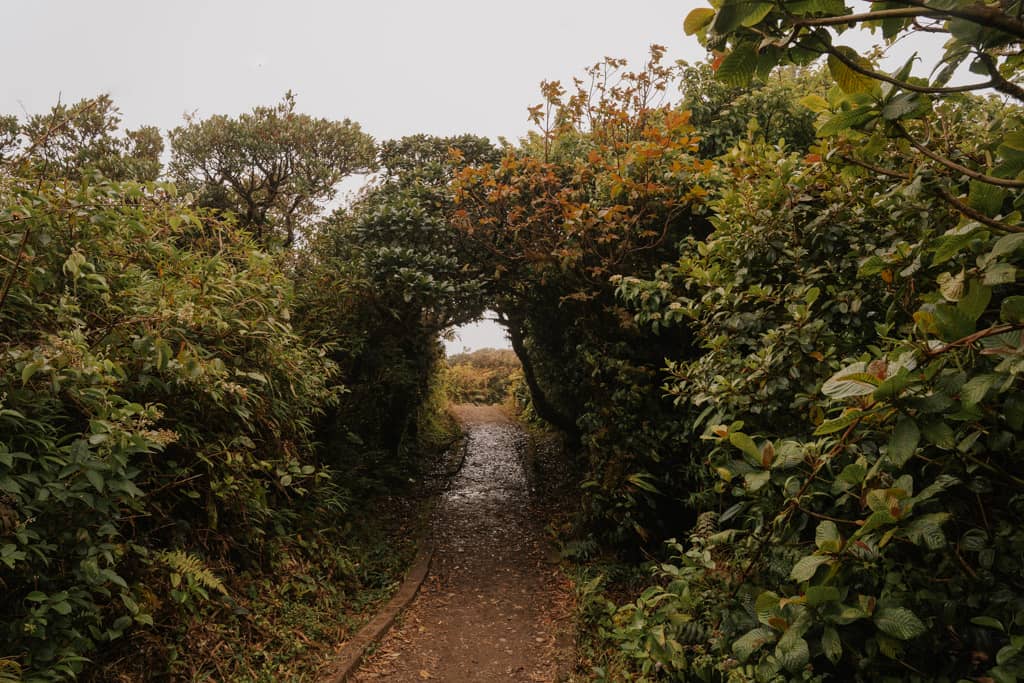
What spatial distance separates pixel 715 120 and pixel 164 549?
294 inches

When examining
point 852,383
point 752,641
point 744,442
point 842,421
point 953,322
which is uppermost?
point 953,322

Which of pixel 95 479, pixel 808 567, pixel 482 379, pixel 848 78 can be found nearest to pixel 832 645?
pixel 808 567

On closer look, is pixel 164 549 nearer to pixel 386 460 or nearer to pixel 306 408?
pixel 306 408

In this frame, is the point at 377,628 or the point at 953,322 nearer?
the point at 953,322

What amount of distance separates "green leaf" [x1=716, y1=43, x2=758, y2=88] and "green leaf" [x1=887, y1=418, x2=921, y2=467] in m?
1.06

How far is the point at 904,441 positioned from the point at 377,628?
527 centimetres

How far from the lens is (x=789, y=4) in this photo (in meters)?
1.42

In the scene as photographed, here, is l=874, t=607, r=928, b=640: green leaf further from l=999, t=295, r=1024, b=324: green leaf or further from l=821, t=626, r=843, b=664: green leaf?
l=999, t=295, r=1024, b=324: green leaf

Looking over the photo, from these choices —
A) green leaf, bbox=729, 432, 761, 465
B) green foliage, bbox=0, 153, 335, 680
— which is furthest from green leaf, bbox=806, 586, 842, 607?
green foliage, bbox=0, 153, 335, 680

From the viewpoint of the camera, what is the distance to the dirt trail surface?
516 centimetres

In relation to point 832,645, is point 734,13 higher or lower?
higher

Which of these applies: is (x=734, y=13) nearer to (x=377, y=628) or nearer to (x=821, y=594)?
(x=821, y=594)

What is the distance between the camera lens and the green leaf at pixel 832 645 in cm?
201

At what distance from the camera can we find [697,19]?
1.46 metres
